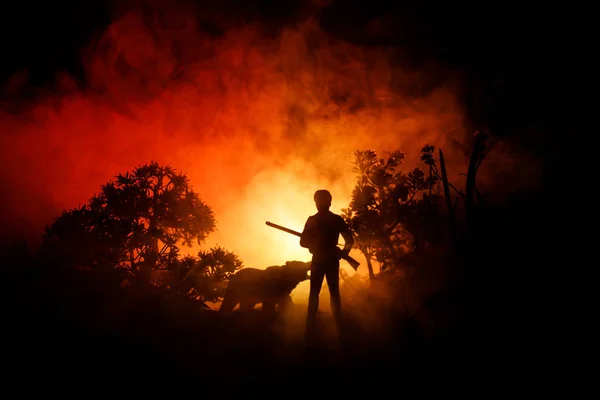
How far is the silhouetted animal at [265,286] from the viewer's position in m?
7.78

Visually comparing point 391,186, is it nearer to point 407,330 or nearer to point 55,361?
point 407,330

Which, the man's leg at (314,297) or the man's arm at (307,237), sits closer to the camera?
the man's leg at (314,297)

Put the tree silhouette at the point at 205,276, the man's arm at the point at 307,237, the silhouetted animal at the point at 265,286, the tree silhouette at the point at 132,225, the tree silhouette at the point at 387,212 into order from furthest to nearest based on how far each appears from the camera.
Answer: the tree silhouette at the point at 387,212 < the tree silhouette at the point at 205,276 < the tree silhouette at the point at 132,225 < the silhouetted animal at the point at 265,286 < the man's arm at the point at 307,237

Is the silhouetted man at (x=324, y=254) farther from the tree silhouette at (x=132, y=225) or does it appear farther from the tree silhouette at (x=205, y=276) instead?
the tree silhouette at (x=132, y=225)

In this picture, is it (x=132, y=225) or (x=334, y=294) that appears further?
(x=132, y=225)

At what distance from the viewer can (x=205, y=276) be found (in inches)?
337

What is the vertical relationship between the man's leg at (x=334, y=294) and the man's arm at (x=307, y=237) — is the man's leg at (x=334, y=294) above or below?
below

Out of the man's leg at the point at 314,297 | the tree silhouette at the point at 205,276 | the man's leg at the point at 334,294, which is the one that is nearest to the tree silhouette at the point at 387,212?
the man's leg at the point at 334,294

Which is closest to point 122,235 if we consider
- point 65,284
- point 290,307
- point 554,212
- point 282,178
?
point 65,284

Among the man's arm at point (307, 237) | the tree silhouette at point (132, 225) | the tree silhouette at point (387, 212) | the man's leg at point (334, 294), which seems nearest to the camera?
the man's leg at point (334, 294)

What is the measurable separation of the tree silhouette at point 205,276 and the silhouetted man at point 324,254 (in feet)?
9.09

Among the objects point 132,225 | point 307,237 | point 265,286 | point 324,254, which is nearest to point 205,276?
point 265,286

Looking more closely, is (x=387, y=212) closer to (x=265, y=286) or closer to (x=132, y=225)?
(x=265, y=286)

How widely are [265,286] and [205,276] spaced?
1788 millimetres
